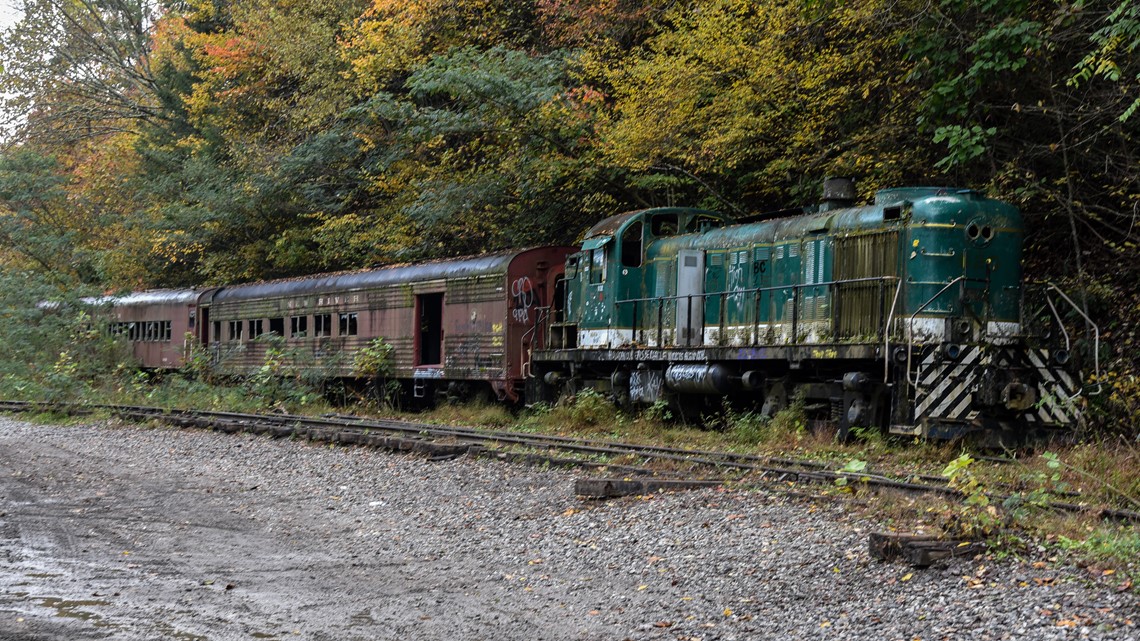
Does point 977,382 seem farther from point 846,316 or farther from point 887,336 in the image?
point 846,316

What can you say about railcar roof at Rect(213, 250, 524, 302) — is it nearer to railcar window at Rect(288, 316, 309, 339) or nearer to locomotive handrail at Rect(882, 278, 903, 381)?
railcar window at Rect(288, 316, 309, 339)

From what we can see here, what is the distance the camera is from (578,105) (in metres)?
21.2

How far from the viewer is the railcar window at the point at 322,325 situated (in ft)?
78.1

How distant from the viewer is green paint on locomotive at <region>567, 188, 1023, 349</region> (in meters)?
12.9

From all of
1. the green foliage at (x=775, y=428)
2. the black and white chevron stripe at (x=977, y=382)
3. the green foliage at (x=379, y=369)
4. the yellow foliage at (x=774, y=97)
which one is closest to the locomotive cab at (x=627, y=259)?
the yellow foliage at (x=774, y=97)

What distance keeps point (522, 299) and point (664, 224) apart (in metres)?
3.17

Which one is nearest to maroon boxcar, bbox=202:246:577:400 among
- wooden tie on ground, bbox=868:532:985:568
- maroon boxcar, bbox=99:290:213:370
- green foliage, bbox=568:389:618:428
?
maroon boxcar, bbox=99:290:213:370

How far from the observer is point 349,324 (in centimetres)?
2316

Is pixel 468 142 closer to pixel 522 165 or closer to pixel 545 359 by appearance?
pixel 522 165

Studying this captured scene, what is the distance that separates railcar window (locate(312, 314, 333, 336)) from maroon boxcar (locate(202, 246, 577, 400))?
0.02m

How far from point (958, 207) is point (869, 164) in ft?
13.1

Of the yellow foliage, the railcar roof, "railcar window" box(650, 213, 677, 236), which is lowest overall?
the railcar roof

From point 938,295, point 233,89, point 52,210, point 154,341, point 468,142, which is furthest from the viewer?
point 52,210

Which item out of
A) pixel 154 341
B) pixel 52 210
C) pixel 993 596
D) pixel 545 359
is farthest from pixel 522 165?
pixel 52 210
